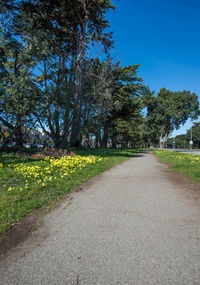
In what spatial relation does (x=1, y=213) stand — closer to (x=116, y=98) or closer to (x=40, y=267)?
(x=40, y=267)

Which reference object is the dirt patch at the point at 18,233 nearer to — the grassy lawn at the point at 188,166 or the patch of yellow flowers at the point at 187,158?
the grassy lawn at the point at 188,166

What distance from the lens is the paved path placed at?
65.9 inches

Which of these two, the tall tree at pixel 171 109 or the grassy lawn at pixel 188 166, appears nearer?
the grassy lawn at pixel 188 166

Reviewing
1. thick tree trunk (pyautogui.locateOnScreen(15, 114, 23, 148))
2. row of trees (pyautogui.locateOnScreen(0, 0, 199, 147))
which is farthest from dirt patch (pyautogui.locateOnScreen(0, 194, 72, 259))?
thick tree trunk (pyautogui.locateOnScreen(15, 114, 23, 148))

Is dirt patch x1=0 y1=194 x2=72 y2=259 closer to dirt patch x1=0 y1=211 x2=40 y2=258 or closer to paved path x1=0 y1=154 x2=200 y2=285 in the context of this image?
dirt patch x1=0 y1=211 x2=40 y2=258

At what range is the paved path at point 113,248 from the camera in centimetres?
167

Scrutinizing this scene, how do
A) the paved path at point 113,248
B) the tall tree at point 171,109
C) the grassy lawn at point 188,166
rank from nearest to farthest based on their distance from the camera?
the paved path at point 113,248
the grassy lawn at point 188,166
the tall tree at point 171,109

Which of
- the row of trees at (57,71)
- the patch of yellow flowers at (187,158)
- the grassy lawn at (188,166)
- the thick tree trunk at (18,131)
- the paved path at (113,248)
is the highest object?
the row of trees at (57,71)

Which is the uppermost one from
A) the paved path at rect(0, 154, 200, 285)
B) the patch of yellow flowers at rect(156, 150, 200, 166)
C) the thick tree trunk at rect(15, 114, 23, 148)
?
the thick tree trunk at rect(15, 114, 23, 148)

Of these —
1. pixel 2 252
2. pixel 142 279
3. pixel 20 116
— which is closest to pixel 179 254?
pixel 142 279

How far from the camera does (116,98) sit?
859 inches

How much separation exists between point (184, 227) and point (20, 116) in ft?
45.9

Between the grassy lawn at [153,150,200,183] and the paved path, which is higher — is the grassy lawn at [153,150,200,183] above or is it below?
above

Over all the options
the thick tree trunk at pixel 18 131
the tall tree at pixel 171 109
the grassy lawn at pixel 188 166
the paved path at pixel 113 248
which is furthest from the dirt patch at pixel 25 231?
the tall tree at pixel 171 109
